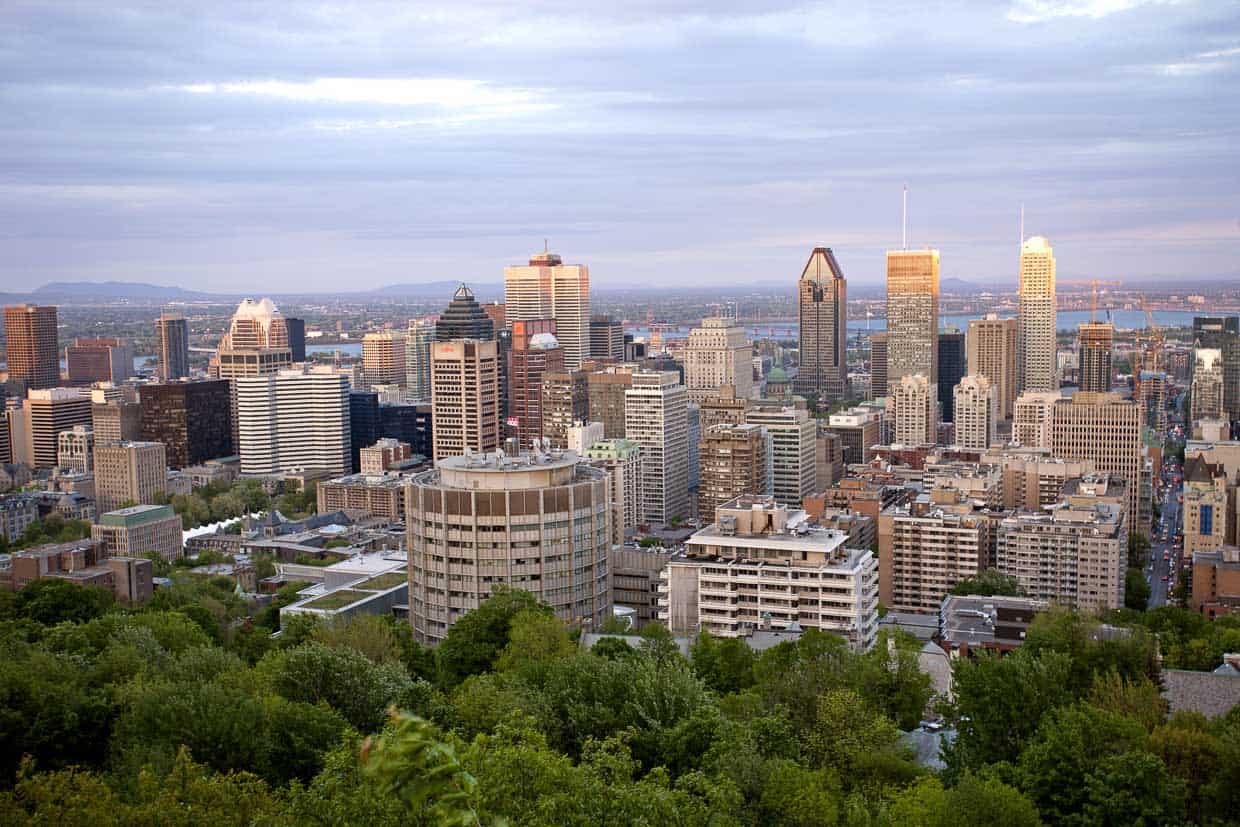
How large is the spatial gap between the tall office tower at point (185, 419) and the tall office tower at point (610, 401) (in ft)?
96.2

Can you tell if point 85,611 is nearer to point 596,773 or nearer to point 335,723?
point 335,723

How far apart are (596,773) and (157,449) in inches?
2513

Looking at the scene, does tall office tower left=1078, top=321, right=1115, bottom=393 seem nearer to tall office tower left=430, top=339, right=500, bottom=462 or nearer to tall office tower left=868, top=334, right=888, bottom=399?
tall office tower left=868, top=334, right=888, bottom=399

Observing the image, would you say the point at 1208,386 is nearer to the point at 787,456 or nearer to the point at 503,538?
the point at 787,456

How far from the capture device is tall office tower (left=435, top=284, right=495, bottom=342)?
78.3 meters

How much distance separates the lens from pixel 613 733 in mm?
17234

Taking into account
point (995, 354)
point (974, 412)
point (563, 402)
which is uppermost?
point (995, 354)

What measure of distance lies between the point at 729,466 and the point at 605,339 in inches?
2261

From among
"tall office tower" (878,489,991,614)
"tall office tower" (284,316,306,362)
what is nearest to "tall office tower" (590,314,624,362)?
"tall office tower" (284,316,306,362)

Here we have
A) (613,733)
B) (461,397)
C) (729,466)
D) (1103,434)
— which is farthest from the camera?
(461,397)

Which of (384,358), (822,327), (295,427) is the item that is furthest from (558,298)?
(295,427)

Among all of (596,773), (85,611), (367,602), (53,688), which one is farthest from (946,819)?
(367,602)

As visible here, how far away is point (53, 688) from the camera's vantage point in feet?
59.3

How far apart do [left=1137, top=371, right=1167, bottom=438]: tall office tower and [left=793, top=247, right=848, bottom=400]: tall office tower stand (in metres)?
32.0
